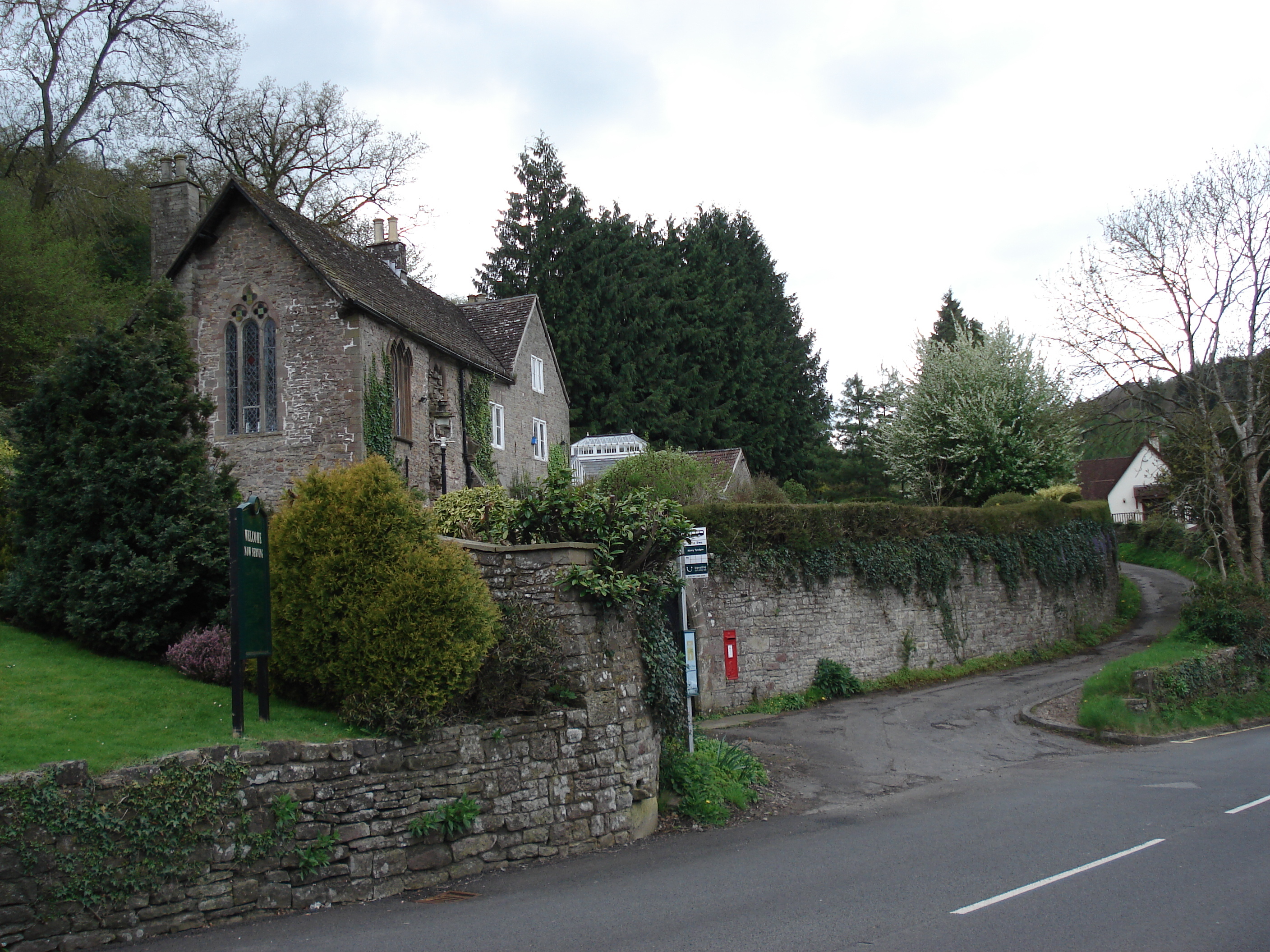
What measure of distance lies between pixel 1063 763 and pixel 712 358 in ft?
125

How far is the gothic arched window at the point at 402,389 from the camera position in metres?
24.6

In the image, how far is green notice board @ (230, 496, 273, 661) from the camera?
27.4 feet

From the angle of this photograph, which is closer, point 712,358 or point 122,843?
point 122,843

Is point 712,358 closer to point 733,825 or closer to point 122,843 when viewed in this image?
point 733,825

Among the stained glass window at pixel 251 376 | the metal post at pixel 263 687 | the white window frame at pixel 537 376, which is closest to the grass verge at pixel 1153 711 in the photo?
the metal post at pixel 263 687

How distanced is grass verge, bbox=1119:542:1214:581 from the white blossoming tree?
12361 mm

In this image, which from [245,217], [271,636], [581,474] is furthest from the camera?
[581,474]

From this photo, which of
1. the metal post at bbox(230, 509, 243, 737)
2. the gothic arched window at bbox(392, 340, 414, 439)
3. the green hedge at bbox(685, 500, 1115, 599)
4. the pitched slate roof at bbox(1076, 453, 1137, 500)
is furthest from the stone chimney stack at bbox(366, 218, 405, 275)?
the pitched slate roof at bbox(1076, 453, 1137, 500)

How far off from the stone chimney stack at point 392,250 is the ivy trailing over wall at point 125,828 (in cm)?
2459

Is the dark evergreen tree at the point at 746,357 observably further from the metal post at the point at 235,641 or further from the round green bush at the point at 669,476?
the metal post at the point at 235,641

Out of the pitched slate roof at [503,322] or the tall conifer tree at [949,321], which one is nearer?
the pitched slate roof at [503,322]

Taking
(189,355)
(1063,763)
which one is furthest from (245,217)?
(1063,763)

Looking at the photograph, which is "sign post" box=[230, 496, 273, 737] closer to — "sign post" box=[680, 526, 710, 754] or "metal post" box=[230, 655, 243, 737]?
"metal post" box=[230, 655, 243, 737]

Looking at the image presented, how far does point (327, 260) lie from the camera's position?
23.7 metres
